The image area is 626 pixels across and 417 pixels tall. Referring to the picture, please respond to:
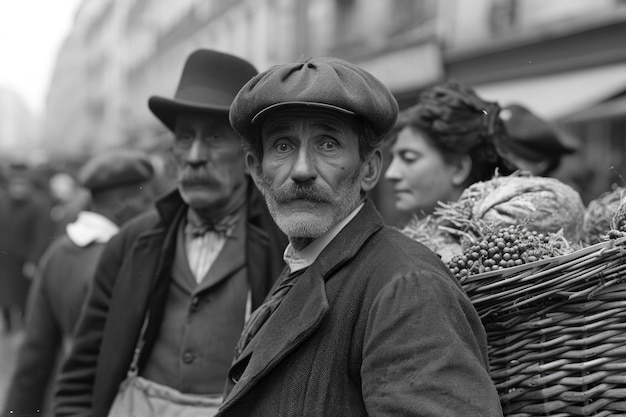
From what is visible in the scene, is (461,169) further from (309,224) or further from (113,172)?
(113,172)

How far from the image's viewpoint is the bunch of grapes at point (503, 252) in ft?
6.52

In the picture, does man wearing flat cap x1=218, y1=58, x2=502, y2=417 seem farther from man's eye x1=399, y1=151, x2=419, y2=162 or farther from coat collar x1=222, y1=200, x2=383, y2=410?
man's eye x1=399, y1=151, x2=419, y2=162

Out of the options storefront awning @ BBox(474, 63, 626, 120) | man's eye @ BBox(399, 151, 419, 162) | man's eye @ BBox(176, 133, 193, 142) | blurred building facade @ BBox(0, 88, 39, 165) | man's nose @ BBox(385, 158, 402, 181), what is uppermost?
blurred building facade @ BBox(0, 88, 39, 165)

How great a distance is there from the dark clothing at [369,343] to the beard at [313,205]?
5 cm

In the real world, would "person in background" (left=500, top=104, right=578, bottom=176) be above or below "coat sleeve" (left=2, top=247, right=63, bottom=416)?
above

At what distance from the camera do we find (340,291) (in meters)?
1.83

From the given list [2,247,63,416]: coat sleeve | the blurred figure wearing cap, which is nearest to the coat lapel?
the blurred figure wearing cap

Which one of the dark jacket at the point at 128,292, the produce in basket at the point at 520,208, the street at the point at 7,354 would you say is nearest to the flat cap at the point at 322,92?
the produce in basket at the point at 520,208

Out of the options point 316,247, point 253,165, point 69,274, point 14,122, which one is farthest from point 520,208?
point 14,122

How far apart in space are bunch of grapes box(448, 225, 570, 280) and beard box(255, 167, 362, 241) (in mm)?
335

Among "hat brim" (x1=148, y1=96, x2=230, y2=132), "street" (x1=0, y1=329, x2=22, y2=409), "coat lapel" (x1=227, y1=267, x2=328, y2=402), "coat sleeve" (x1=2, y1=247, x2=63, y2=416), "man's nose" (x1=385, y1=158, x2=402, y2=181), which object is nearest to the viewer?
"coat lapel" (x1=227, y1=267, x2=328, y2=402)

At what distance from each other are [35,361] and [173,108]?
6.21 feet

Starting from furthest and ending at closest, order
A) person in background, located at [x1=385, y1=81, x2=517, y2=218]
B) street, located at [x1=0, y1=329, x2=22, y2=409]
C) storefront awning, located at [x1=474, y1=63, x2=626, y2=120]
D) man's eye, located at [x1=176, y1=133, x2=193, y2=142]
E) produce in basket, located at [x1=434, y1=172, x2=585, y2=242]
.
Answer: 1. storefront awning, located at [x1=474, y1=63, x2=626, y2=120]
2. street, located at [x1=0, y1=329, x2=22, y2=409]
3. person in background, located at [x1=385, y1=81, x2=517, y2=218]
4. man's eye, located at [x1=176, y1=133, x2=193, y2=142]
5. produce in basket, located at [x1=434, y1=172, x2=585, y2=242]

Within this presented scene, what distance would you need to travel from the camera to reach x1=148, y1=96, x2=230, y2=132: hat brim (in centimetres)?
297
